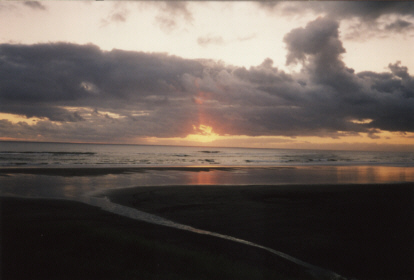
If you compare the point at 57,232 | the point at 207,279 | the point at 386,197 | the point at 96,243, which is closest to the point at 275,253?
the point at 207,279

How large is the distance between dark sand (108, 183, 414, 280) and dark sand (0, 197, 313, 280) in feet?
5.02

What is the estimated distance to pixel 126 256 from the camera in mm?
7555

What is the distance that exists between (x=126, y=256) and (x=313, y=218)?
29.9 feet

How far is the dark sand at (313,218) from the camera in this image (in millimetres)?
9000

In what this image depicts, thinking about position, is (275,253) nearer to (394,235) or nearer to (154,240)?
(154,240)

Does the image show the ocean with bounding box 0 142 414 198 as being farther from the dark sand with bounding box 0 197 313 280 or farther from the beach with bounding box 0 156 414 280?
the dark sand with bounding box 0 197 313 280

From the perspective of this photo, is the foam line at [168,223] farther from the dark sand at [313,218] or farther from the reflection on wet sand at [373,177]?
the reflection on wet sand at [373,177]

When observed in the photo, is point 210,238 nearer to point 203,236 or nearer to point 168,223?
point 203,236

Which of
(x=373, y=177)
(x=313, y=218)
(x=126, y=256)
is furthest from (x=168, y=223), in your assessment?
(x=373, y=177)

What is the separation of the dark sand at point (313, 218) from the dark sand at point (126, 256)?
1.53 m

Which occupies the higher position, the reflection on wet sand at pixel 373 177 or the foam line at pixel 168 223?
the reflection on wet sand at pixel 373 177

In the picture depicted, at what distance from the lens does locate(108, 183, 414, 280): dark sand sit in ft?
29.5

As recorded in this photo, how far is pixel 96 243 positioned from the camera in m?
8.12

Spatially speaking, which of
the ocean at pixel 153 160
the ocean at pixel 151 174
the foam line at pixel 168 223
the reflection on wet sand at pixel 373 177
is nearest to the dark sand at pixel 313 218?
the foam line at pixel 168 223
